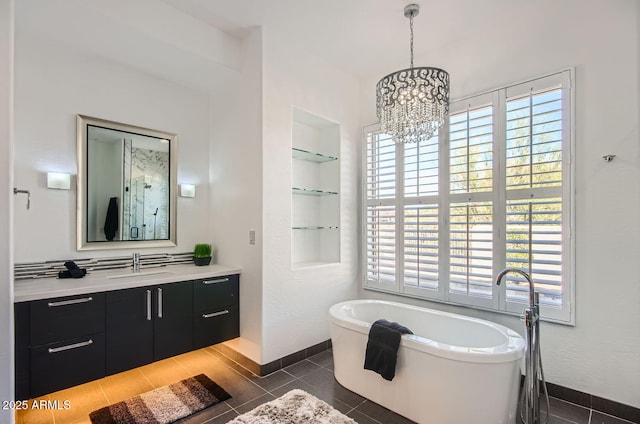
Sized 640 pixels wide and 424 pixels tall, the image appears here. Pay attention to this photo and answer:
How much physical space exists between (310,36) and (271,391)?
A: 318 centimetres

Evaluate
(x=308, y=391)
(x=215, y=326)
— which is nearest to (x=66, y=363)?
(x=215, y=326)

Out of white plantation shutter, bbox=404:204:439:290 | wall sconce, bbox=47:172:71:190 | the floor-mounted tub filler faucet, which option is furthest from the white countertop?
the floor-mounted tub filler faucet

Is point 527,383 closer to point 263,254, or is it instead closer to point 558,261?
point 558,261

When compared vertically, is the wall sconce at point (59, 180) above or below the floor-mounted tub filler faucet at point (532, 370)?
above

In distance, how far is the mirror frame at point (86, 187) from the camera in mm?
2607

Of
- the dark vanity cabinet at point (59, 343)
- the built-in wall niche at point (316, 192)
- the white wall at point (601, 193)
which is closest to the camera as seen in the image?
the dark vanity cabinet at point (59, 343)

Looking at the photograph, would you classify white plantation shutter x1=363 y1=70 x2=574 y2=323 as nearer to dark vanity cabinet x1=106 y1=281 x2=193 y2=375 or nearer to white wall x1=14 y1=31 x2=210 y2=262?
dark vanity cabinet x1=106 y1=281 x2=193 y2=375

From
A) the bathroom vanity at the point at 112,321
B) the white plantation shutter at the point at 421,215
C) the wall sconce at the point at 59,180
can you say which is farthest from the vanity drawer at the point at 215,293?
the white plantation shutter at the point at 421,215

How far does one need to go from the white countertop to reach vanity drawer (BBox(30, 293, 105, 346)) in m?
0.05

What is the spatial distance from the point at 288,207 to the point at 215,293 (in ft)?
3.42

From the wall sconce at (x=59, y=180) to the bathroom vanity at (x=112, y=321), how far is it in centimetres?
74

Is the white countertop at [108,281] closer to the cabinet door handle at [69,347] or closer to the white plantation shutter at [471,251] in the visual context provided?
the cabinet door handle at [69,347]

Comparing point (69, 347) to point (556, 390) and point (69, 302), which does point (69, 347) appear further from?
point (556, 390)

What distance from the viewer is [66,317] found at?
6.72 feet
